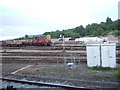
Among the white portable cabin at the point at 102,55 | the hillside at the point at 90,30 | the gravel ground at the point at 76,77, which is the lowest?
the gravel ground at the point at 76,77

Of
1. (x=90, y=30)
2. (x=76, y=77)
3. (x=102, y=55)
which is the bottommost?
(x=76, y=77)

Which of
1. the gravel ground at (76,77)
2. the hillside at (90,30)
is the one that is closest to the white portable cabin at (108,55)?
the gravel ground at (76,77)

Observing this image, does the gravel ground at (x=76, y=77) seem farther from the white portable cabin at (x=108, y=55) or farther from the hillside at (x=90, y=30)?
the hillside at (x=90, y=30)

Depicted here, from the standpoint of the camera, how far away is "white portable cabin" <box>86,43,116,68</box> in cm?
1352

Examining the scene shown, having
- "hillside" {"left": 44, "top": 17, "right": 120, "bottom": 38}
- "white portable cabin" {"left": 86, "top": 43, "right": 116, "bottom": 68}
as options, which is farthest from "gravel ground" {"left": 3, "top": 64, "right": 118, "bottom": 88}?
"hillside" {"left": 44, "top": 17, "right": 120, "bottom": 38}

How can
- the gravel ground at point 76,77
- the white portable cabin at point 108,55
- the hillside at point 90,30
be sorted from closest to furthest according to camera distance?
the gravel ground at point 76,77 < the white portable cabin at point 108,55 < the hillside at point 90,30

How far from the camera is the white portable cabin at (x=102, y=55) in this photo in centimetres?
1352

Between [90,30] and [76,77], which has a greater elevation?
[90,30]

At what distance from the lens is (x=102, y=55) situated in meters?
13.7

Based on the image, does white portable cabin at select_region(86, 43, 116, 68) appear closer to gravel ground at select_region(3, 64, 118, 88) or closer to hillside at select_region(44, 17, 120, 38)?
gravel ground at select_region(3, 64, 118, 88)

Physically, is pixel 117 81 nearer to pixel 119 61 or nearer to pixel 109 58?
pixel 109 58

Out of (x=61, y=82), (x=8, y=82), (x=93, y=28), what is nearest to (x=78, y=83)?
(x=61, y=82)

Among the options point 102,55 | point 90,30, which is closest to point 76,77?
point 102,55

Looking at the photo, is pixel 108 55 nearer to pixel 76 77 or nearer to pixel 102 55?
pixel 102 55
